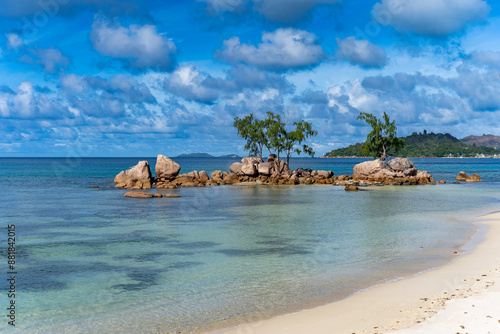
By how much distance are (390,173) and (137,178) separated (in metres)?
44.9

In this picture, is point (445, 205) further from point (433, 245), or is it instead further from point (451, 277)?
point (451, 277)

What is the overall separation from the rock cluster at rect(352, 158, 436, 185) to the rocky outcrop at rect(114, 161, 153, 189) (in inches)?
1498

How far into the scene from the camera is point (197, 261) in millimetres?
17844

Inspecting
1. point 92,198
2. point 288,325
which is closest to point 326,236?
point 288,325

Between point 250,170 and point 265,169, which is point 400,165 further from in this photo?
point 250,170

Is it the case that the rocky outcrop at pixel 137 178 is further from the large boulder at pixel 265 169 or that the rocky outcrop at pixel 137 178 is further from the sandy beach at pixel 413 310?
the sandy beach at pixel 413 310

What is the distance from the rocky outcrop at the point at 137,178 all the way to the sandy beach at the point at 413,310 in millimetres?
50120

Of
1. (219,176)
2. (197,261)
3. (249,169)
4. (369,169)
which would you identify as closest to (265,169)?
(249,169)

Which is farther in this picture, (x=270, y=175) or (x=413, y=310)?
(x=270, y=175)

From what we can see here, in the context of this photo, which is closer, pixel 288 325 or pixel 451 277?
pixel 288 325

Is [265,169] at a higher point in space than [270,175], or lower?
higher

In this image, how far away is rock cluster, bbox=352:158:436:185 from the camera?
74.8m

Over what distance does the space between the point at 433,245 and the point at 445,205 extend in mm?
22397

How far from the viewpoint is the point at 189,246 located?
2125 cm
